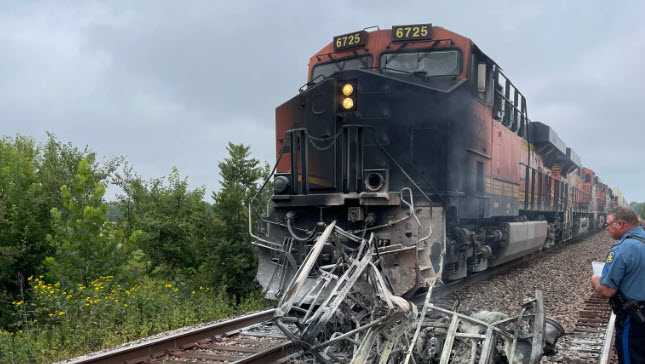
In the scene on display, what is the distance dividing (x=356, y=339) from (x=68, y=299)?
17.7 feet

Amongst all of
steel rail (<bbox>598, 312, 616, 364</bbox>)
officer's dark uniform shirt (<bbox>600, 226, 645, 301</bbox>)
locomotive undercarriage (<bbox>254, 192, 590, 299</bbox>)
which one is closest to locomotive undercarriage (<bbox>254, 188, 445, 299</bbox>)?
locomotive undercarriage (<bbox>254, 192, 590, 299</bbox>)

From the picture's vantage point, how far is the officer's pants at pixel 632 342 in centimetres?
364

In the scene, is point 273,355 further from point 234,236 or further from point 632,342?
point 234,236

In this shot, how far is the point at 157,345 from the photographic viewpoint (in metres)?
5.38

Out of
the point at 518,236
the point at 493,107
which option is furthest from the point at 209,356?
the point at 518,236

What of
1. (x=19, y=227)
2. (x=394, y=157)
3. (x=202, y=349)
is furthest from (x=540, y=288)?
(x=19, y=227)

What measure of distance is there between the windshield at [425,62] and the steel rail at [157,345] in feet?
12.5

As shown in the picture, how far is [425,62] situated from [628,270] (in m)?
4.50

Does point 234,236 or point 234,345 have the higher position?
point 234,236

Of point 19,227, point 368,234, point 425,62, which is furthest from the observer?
point 19,227

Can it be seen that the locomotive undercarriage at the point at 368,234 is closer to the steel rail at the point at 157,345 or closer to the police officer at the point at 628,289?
the steel rail at the point at 157,345

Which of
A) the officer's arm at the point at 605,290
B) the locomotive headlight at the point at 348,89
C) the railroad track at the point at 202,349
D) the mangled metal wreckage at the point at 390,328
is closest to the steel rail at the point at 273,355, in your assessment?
the railroad track at the point at 202,349

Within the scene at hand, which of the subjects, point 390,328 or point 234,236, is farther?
point 234,236

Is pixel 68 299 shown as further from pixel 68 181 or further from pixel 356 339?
pixel 68 181
